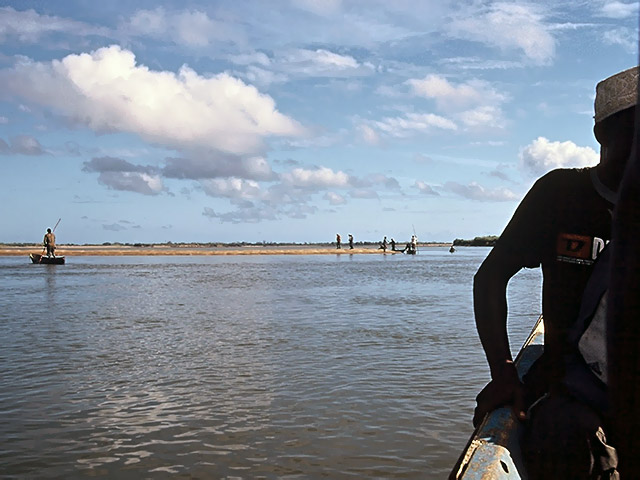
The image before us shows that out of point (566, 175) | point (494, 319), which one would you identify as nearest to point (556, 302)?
point (494, 319)

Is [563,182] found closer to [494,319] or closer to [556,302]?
[556,302]

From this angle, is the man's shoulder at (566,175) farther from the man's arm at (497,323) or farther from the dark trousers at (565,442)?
the dark trousers at (565,442)

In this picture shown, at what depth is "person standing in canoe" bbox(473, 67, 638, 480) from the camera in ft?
5.29

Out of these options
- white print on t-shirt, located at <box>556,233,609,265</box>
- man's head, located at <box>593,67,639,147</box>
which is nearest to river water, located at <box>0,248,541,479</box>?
white print on t-shirt, located at <box>556,233,609,265</box>

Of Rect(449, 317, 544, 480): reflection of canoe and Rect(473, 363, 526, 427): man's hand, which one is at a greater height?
Rect(473, 363, 526, 427): man's hand

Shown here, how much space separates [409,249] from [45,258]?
1526 inches

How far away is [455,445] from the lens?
544 cm

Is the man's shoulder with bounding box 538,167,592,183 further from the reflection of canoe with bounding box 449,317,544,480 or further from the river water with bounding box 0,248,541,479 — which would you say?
the river water with bounding box 0,248,541,479

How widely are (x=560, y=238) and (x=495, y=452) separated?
0.77 metres

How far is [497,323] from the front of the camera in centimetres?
206

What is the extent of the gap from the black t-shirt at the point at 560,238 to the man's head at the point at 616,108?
321 millimetres

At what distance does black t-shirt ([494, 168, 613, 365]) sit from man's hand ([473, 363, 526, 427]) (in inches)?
8.5

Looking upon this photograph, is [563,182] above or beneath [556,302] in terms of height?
above

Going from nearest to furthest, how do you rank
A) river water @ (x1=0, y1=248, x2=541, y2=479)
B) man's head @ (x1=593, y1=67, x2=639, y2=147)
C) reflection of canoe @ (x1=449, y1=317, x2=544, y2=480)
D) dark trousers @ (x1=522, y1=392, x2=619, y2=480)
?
man's head @ (x1=593, y1=67, x2=639, y2=147)
dark trousers @ (x1=522, y1=392, x2=619, y2=480)
reflection of canoe @ (x1=449, y1=317, x2=544, y2=480)
river water @ (x1=0, y1=248, x2=541, y2=479)
